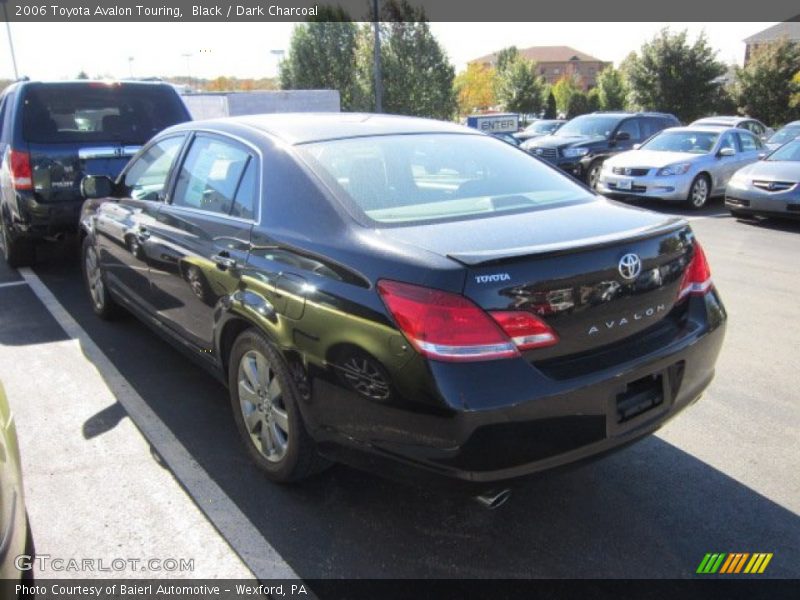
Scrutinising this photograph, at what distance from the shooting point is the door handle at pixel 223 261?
10.4ft

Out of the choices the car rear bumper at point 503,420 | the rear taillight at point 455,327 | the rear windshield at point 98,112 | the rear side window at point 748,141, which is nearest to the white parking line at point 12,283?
the rear windshield at point 98,112

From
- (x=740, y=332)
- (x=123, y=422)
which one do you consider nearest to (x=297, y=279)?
(x=123, y=422)

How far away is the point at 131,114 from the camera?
7.23 m

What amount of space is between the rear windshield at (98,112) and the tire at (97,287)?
1.55 m

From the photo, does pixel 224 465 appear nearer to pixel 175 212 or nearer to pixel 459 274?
pixel 175 212

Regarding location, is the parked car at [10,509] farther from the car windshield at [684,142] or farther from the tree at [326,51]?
the tree at [326,51]

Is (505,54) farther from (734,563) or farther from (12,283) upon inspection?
(734,563)

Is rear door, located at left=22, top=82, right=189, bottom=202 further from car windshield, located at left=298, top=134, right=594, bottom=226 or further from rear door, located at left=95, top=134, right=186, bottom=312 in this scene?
car windshield, located at left=298, top=134, right=594, bottom=226

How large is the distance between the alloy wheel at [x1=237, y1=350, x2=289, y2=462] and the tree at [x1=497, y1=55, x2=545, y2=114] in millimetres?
56696

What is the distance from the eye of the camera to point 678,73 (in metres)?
35.7

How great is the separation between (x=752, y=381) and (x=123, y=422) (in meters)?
3.85

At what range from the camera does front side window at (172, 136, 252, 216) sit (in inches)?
133

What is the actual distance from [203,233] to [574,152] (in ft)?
40.7

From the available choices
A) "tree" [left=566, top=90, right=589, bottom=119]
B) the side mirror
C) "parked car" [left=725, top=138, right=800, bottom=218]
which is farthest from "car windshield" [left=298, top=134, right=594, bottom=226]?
"tree" [left=566, top=90, right=589, bottom=119]
